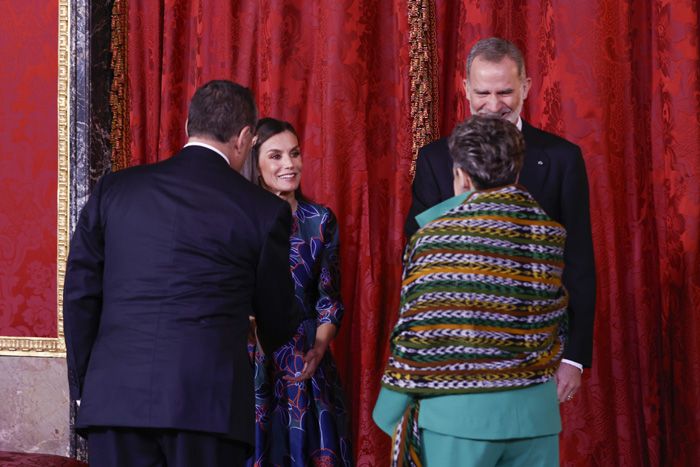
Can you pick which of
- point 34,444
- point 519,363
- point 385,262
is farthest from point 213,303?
point 34,444

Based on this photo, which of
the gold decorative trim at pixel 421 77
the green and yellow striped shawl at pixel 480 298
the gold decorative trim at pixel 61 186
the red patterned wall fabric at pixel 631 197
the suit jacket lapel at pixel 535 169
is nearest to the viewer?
the green and yellow striped shawl at pixel 480 298

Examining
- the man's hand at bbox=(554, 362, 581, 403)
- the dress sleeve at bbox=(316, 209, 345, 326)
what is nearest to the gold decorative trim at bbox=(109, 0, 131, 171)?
the dress sleeve at bbox=(316, 209, 345, 326)

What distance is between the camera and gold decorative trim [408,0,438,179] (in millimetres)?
3727

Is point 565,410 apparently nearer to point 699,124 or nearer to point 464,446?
point 699,124

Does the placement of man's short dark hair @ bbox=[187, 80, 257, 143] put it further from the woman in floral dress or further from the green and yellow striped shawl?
the woman in floral dress

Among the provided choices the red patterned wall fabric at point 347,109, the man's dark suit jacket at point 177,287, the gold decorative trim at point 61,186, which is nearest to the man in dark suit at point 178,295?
the man's dark suit jacket at point 177,287

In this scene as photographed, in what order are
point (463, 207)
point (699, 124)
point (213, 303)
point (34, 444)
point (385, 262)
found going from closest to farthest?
point (463, 207) < point (213, 303) < point (699, 124) < point (385, 262) < point (34, 444)

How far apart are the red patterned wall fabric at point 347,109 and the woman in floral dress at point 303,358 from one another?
0.58m

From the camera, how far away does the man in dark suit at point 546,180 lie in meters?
2.59

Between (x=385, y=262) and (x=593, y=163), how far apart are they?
0.89 m

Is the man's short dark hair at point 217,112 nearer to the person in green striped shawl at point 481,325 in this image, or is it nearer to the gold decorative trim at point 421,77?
the person in green striped shawl at point 481,325

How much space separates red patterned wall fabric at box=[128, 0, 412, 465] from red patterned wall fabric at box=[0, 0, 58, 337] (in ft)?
1.61

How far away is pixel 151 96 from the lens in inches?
165

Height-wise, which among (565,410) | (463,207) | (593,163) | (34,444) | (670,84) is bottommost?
(34,444)
